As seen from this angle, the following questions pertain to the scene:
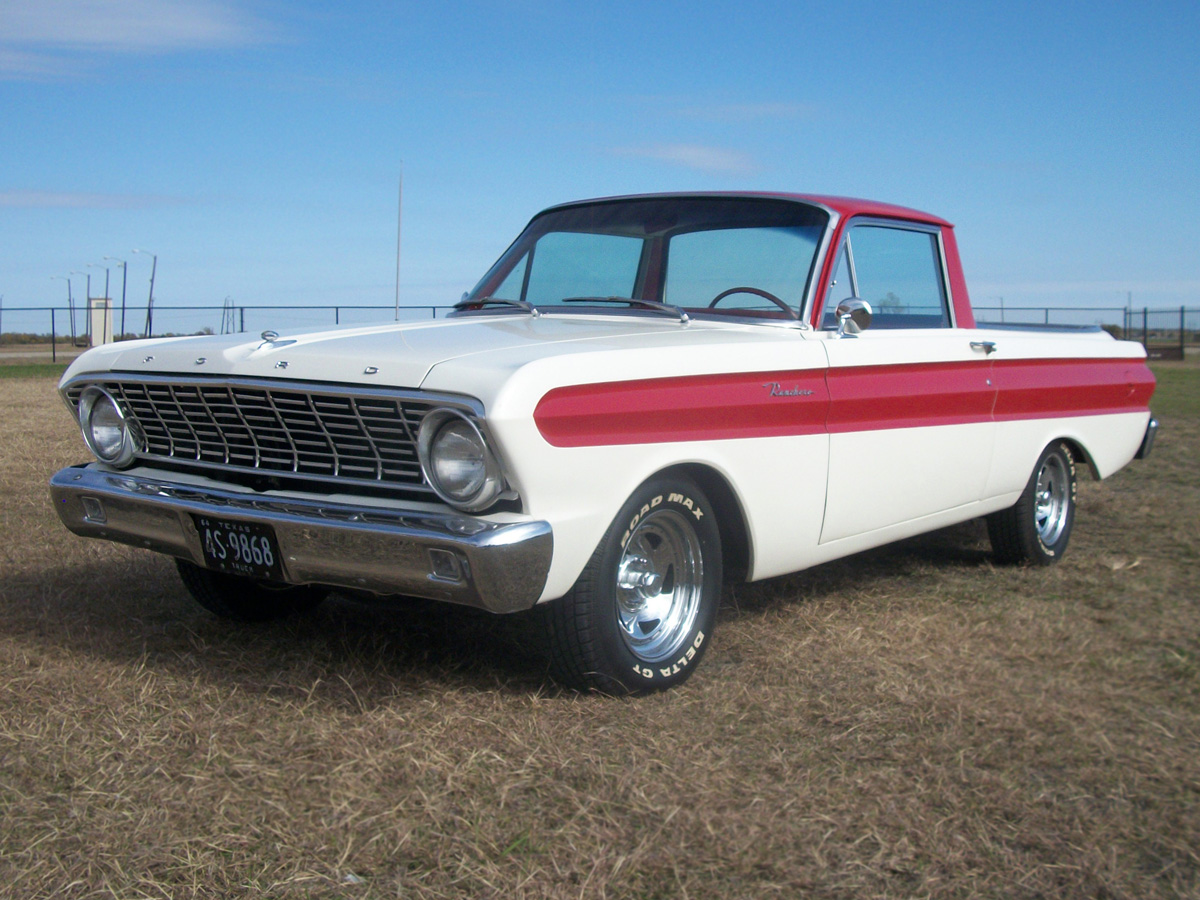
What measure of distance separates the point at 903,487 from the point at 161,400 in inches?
106

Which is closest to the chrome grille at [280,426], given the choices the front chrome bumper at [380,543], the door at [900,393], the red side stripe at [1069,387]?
the front chrome bumper at [380,543]

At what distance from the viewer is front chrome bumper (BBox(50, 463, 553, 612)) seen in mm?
3004

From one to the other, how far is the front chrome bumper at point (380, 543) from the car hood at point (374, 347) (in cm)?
37

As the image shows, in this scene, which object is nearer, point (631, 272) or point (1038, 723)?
point (1038, 723)

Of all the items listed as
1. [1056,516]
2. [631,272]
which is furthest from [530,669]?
[1056,516]

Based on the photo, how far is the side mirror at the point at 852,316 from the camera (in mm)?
4215

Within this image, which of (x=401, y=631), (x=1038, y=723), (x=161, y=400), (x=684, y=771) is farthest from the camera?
(x=401, y=631)

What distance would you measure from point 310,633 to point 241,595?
0.99 ft

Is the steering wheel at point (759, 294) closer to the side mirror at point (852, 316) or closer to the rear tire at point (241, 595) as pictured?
the side mirror at point (852, 316)

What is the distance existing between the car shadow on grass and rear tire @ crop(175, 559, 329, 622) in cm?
5

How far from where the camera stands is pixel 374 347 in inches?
132

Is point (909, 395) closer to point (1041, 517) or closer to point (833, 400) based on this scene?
point (833, 400)

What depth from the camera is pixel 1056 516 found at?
18.9ft

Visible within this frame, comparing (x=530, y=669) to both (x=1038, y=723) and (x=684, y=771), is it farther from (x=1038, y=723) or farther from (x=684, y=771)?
(x=1038, y=723)
